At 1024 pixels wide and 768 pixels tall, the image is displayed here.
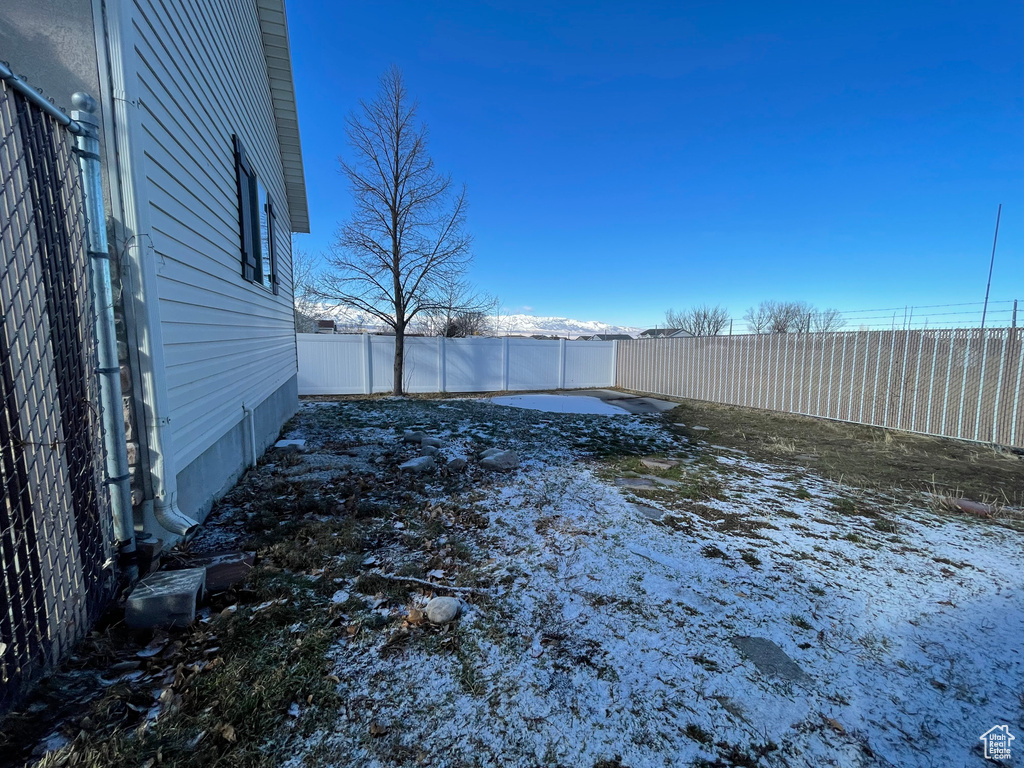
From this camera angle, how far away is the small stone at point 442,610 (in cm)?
212

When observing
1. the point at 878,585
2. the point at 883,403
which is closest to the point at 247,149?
the point at 878,585

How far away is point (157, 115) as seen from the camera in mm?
2475

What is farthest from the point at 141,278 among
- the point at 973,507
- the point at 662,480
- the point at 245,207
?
the point at 973,507

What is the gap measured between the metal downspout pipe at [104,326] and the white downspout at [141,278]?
136mm

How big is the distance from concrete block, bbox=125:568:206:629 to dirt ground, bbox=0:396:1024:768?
53 millimetres

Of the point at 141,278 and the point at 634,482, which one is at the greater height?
the point at 141,278

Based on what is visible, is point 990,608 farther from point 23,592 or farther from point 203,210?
point 203,210

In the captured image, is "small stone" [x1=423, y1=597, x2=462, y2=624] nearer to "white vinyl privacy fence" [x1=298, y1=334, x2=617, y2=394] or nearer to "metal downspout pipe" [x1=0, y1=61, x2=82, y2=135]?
"metal downspout pipe" [x1=0, y1=61, x2=82, y2=135]

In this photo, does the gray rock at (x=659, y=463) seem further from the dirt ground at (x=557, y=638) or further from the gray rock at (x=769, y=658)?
the gray rock at (x=769, y=658)

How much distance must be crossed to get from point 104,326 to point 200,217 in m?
1.74

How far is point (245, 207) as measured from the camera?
470 centimetres

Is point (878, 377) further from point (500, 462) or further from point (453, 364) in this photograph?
point (453, 364)

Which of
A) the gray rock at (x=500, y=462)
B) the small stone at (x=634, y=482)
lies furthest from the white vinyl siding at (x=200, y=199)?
the small stone at (x=634, y=482)

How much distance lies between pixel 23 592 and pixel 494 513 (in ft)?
8.61
